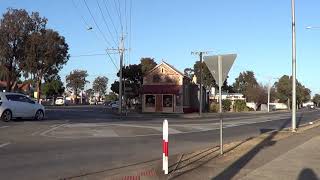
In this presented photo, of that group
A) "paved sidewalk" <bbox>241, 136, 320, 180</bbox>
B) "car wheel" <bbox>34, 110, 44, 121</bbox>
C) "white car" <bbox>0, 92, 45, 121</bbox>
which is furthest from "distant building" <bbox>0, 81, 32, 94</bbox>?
"paved sidewalk" <bbox>241, 136, 320, 180</bbox>

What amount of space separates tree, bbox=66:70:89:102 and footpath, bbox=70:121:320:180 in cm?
14721

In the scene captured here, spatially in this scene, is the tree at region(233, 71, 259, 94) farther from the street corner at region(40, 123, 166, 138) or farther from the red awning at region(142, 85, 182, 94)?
the street corner at region(40, 123, 166, 138)

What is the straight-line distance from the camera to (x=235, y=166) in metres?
12.7

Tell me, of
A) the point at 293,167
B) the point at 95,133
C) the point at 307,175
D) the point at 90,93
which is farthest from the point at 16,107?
the point at 90,93

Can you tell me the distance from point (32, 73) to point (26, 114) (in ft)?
124

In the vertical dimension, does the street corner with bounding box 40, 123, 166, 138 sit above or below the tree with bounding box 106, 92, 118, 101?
below

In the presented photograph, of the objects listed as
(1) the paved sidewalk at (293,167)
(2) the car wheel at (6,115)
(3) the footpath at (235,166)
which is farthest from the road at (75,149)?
(2) the car wheel at (6,115)

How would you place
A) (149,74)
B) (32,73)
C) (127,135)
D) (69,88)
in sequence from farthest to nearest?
(69,88), (149,74), (32,73), (127,135)

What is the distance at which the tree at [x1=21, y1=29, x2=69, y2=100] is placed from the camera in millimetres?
62656

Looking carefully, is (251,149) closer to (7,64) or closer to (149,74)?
(7,64)

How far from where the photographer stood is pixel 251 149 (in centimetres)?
1688

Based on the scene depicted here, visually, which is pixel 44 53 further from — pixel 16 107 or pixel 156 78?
pixel 16 107

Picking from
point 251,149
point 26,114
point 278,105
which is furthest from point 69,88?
point 251,149

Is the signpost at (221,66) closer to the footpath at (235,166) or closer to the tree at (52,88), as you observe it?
the footpath at (235,166)
